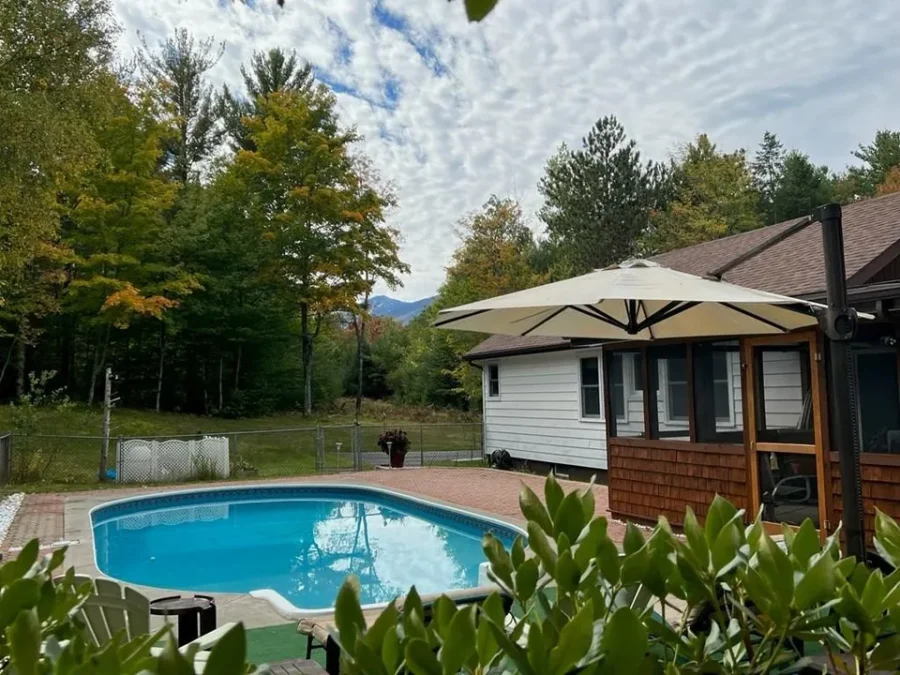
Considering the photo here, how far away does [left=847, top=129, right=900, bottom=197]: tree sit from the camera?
28.8 metres

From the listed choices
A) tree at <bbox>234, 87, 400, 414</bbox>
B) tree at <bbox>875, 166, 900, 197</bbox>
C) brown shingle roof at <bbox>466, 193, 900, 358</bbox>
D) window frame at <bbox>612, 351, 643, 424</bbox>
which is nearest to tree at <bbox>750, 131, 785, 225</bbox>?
tree at <bbox>875, 166, 900, 197</bbox>

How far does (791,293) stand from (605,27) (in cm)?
379

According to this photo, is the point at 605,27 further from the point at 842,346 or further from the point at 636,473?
the point at 842,346

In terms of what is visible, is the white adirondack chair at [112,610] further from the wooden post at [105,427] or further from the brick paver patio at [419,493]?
the wooden post at [105,427]

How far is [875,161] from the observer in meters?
30.3

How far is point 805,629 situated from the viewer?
121 cm

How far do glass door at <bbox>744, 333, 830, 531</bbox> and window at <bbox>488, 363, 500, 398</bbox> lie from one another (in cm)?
936

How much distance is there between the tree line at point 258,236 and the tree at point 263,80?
58mm

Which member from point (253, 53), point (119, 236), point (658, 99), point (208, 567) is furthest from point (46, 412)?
point (658, 99)

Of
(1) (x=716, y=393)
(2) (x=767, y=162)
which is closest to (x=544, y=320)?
(1) (x=716, y=393)

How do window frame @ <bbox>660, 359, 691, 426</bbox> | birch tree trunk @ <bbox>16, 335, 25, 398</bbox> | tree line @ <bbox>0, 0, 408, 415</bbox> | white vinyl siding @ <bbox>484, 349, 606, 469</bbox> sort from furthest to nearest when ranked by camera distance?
birch tree trunk @ <bbox>16, 335, 25, 398</bbox>
tree line @ <bbox>0, 0, 408, 415</bbox>
white vinyl siding @ <bbox>484, 349, 606, 469</bbox>
window frame @ <bbox>660, 359, 691, 426</bbox>

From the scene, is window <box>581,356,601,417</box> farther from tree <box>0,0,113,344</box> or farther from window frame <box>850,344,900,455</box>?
tree <box>0,0,113,344</box>

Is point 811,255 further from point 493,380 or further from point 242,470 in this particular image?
point 242,470

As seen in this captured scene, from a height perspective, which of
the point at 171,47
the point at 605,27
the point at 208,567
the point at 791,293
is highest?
the point at 171,47
